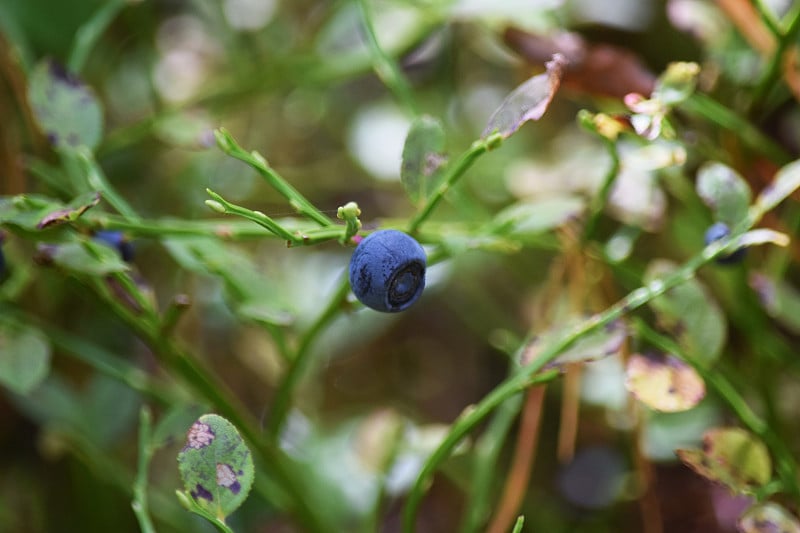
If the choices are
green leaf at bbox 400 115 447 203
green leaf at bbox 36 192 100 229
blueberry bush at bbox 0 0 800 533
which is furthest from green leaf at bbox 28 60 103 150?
green leaf at bbox 400 115 447 203

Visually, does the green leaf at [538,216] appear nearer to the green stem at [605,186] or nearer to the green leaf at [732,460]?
the green stem at [605,186]

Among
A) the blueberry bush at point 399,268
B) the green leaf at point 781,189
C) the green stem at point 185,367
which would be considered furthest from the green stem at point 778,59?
the green stem at point 185,367

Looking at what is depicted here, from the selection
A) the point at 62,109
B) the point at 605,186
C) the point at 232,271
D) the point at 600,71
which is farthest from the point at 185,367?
the point at 600,71

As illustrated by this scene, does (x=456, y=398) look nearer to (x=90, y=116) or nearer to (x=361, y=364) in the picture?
(x=361, y=364)

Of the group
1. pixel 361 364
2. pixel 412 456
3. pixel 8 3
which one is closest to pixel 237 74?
pixel 8 3

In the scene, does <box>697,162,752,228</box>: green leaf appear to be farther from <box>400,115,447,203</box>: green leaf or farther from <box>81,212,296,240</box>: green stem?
<box>81,212,296,240</box>: green stem
